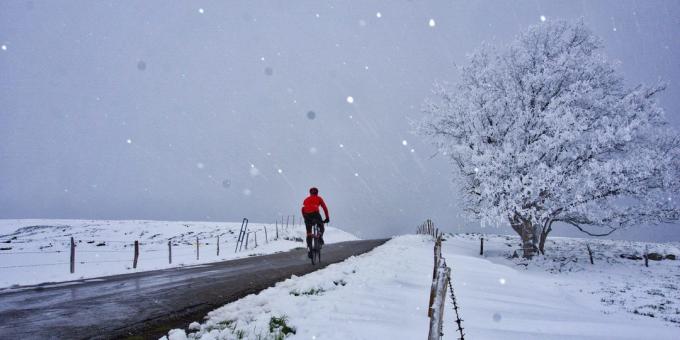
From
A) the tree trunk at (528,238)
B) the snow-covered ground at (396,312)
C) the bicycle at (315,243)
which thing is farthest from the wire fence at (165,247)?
the tree trunk at (528,238)

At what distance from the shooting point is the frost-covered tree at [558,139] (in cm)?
1720

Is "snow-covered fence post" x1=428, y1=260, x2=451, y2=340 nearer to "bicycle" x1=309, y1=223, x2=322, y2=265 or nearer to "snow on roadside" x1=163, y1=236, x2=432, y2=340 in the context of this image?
"snow on roadside" x1=163, y1=236, x2=432, y2=340

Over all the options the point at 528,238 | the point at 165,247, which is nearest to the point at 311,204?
the point at 528,238

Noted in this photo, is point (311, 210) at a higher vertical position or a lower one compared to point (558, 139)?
lower

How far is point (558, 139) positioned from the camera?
1697 cm

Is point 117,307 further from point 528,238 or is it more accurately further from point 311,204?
point 528,238

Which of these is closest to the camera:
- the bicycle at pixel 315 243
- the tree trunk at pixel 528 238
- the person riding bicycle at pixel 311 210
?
the person riding bicycle at pixel 311 210

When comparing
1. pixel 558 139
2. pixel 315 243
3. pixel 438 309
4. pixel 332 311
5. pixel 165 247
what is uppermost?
pixel 558 139

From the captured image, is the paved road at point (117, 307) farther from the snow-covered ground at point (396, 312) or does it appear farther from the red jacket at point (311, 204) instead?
the red jacket at point (311, 204)

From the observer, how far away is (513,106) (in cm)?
1920

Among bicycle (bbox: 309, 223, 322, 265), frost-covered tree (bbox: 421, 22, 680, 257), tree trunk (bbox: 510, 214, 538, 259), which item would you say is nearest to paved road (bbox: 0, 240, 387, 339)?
bicycle (bbox: 309, 223, 322, 265)

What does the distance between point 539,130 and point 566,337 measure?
14.5 m

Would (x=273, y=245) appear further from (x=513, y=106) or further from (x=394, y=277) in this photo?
(x=394, y=277)

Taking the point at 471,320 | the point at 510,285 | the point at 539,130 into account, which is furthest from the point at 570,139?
the point at 471,320
